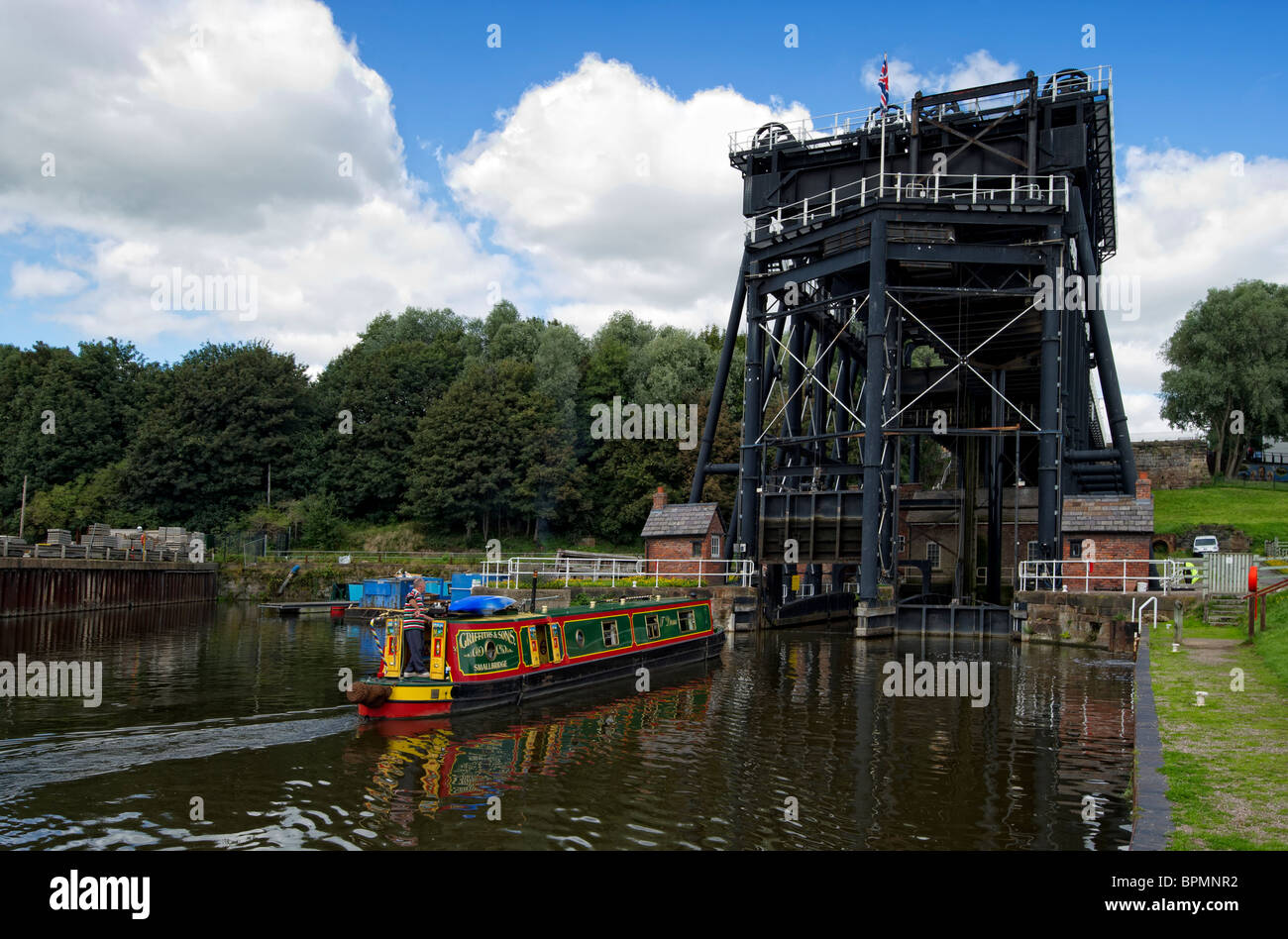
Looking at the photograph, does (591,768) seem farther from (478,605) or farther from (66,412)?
(66,412)

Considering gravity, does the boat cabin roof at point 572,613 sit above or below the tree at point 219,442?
below

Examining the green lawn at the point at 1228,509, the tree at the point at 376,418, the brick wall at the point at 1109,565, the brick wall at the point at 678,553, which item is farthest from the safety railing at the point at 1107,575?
the tree at the point at 376,418

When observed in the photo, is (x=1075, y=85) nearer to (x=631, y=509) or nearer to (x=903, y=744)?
(x=903, y=744)

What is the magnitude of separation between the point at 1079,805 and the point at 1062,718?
21.3 feet

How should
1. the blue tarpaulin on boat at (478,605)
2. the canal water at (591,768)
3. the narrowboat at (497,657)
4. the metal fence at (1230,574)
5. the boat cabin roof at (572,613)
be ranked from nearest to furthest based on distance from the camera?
1. the canal water at (591,768)
2. the narrowboat at (497,657)
3. the boat cabin roof at (572,613)
4. the blue tarpaulin on boat at (478,605)
5. the metal fence at (1230,574)

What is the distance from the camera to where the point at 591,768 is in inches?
580

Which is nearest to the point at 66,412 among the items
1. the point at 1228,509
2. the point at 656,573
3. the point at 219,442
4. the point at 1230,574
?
the point at 219,442

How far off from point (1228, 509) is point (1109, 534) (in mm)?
34092

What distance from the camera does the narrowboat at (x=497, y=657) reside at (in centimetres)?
1811

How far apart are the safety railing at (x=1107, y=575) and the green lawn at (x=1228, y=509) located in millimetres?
25105

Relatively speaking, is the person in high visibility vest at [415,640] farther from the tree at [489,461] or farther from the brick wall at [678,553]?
the tree at [489,461]
